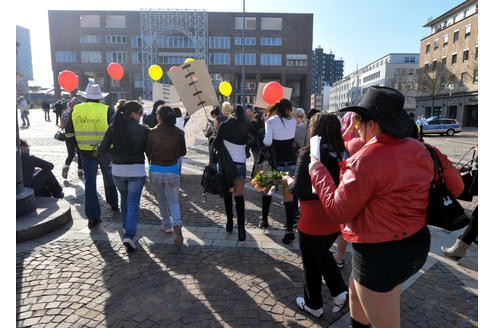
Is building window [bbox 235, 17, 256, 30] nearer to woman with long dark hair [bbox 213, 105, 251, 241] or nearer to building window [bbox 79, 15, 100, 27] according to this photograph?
building window [bbox 79, 15, 100, 27]

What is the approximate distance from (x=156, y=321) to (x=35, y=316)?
1139 millimetres

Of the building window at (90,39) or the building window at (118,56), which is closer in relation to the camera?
the building window at (90,39)

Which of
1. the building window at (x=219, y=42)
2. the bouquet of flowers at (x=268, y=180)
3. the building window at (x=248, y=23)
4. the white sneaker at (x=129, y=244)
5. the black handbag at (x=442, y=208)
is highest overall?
the building window at (x=248, y=23)

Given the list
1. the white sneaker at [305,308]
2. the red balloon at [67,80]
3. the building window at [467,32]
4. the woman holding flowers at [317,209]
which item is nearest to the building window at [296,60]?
the building window at [467,32]

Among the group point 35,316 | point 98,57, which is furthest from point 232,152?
point 98,57

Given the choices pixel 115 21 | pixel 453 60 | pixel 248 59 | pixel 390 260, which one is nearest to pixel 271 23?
pixel 248 59

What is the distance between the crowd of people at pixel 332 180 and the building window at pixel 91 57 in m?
53.2

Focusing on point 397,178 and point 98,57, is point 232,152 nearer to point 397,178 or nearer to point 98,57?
point 397,178

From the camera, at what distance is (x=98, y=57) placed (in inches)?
2031

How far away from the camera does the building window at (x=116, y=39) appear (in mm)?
51000

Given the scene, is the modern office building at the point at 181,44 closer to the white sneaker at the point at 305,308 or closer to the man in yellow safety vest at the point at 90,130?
the man in yellow safety vest at the point at 90,130

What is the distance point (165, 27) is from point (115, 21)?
990cm

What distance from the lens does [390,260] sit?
1.82 meters

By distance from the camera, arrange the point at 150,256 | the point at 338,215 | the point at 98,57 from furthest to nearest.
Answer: the point at 98,57, the point at 150,256, the point at 338,215
